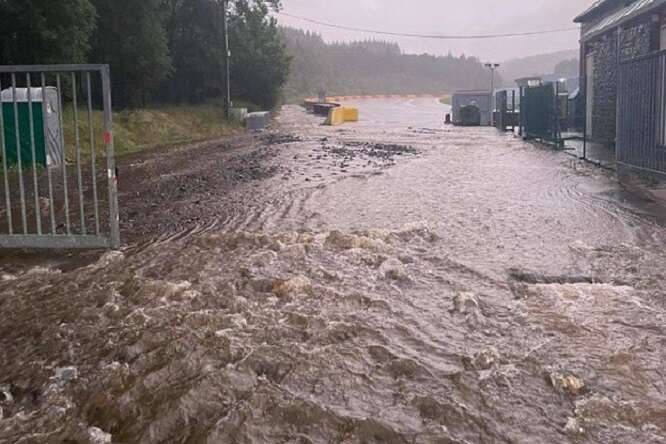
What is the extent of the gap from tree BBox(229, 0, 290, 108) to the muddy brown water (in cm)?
4081

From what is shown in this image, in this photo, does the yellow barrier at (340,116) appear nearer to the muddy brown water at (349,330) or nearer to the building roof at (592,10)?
the building roof at (592,10)

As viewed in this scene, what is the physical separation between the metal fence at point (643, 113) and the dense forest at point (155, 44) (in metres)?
16.6

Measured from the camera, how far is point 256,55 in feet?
166

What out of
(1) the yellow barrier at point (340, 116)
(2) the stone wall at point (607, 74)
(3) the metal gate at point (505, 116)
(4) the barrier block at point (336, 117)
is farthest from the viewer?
(1) the yellow barrier at point (340, 116)

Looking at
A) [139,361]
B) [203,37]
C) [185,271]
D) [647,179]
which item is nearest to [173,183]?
[185,271]

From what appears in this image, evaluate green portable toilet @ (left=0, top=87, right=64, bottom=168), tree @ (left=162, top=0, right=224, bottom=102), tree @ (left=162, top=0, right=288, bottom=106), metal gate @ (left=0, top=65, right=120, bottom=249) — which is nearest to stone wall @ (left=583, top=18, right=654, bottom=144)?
metal gate @ (left=0, top=65, right=120, bottom=249)

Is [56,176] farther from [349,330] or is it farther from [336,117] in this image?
[336,117]

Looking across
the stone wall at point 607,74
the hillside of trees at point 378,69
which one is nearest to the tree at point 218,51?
the stone wall at point 607,74

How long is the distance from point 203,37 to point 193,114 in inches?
346

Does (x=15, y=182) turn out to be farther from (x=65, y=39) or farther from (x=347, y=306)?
(x=347, y=306)

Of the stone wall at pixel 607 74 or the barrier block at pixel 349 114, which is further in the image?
the barrier block at pixel 349 114

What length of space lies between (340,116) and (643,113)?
33.6 meters

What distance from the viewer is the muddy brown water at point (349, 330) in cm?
404

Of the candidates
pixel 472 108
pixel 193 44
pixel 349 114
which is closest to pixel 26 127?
pixel 193 44
